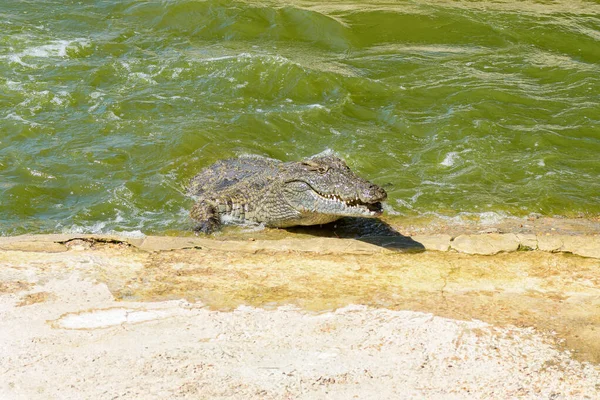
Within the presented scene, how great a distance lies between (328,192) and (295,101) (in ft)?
15.5

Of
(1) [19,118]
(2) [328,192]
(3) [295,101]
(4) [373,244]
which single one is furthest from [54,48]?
(4) [373,244]

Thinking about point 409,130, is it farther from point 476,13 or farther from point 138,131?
point 476,13

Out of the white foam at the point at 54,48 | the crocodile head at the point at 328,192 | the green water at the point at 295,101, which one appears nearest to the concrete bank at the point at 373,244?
the crocodile head at the point at 328,192

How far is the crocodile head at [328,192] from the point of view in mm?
7277

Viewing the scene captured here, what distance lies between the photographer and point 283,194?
27.4ft

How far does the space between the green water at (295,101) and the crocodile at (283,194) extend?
14.0 inches

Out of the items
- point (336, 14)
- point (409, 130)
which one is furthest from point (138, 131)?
point (336, 14)

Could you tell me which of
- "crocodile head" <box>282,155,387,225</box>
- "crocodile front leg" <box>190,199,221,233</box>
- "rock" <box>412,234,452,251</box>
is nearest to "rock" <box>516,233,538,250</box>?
"rock" <box>412,234,452,251</box>

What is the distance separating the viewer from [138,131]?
36.2ft

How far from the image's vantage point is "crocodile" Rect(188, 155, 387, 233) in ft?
24.6

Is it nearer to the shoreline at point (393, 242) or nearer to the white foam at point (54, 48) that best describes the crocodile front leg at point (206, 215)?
the shoreline at point (393, 242)

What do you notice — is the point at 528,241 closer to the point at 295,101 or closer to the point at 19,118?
the point at 295,101

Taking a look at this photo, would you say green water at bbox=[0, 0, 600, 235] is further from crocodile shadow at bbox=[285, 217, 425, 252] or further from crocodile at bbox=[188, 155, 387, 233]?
crocodile shadow at bbox=[285, 217, 425, 252]

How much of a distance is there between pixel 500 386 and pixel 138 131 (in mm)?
7547
